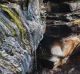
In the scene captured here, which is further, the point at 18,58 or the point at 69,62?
the point at 69,62

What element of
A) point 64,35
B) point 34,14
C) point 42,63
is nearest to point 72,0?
point 64,35

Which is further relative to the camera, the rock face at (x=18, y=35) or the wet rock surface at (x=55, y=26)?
the wet rock surface at (x=55, y=26)

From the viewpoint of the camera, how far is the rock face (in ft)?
28.1

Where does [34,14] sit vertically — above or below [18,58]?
above

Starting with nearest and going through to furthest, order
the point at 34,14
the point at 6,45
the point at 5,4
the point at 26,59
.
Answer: the point at 6,45
the point at 26,59
the point at 5,4
the point at 34,14

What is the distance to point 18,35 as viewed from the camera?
9.81 meters

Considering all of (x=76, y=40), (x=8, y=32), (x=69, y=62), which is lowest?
(x=69, y=62)

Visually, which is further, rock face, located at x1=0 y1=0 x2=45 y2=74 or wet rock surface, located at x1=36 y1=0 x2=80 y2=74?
wet rock surface, located at x1=36 y1=0 x2=80 y2=74

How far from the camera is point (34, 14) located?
11.8m

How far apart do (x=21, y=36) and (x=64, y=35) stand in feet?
13.0

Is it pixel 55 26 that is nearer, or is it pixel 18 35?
pixel 18 35

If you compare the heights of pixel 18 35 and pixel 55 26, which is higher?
pixel 18 35

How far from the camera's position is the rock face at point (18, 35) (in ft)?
28.1

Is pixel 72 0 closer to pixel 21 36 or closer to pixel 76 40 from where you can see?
pixel 76 40
